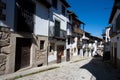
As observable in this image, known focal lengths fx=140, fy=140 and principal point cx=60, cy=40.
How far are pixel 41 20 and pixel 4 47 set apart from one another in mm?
5803

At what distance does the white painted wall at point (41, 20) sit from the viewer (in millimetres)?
13078

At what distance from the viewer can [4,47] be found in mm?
8992

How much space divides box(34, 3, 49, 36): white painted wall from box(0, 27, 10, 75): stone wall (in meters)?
3.83

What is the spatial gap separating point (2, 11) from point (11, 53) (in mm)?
2817

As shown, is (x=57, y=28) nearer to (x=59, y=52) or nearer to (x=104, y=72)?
(x=59, y=52)

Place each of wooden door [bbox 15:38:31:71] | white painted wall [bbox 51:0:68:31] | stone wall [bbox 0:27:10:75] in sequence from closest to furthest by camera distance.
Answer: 1. stone wall [bbox 0:27:10:75]
2. wooden door [bbox 15:38:31:71]
3. white painted wall [bbox 51:0:68:31]

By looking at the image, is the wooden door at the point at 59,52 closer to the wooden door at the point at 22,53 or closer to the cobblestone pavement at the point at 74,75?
the cobblestone pavement at the point at 74,75

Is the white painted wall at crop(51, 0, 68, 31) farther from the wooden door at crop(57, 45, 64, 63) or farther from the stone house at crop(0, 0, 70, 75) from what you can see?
the wooden door at crop(57, 45, 64, 63)

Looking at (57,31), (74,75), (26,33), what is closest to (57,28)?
(57,31)

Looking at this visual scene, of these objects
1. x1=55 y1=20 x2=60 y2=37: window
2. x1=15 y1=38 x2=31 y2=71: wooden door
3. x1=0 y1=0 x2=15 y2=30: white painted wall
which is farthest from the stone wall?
x1=55 y1=20 x2=60 y2=37: window

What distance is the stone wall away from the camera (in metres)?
8.68

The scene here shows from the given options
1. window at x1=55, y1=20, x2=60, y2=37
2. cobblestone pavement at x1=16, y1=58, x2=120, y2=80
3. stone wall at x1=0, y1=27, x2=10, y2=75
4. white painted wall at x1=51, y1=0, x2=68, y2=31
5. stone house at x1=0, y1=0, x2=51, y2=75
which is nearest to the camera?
stone wall at x1=0, y1=27, x2=10, y2=75

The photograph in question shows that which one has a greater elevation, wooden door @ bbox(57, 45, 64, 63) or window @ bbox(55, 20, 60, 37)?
window @ bbox(55, 20, 60, 37)

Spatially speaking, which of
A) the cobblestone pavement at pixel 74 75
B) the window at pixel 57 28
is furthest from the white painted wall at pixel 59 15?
the cobblestone pavement at pixel 74 75
